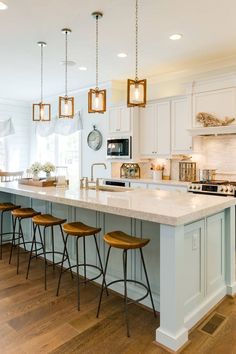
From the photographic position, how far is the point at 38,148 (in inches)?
318

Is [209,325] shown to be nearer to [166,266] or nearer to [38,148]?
[166,266]

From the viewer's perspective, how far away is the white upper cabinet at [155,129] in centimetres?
505

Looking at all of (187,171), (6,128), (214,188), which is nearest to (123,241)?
(214,188)

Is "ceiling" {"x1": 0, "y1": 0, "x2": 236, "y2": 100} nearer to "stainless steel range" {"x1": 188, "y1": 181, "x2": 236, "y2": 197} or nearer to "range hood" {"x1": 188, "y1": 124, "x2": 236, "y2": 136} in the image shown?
"range hood" {"x1": 188, "y1": 124, "x2": 236, "y2": 136}

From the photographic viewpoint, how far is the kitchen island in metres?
2.00

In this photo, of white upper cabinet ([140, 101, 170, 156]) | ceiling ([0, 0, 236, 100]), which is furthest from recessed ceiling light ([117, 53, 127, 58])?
white upper cabinet ([140, 101, 170, 156])

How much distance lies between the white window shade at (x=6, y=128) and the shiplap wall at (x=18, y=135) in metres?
0.13

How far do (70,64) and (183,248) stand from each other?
3.97 meters

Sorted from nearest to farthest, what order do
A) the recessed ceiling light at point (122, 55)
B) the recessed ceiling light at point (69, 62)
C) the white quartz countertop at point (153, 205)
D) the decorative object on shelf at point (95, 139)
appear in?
the white quartz countertop at point (153, 205) < the recessed ceiling light at point (122, 55) < the recessed ceiling light at point (69, 62) < the decorative object on shelf at point (95, 139)

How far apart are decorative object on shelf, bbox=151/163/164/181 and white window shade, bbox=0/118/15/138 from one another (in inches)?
170

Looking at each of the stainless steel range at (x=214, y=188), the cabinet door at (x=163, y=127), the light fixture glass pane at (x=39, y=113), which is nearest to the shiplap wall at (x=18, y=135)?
the light fixture glass pane at (x=39, y=113)

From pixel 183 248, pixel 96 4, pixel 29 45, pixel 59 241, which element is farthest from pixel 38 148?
pixel 183 248

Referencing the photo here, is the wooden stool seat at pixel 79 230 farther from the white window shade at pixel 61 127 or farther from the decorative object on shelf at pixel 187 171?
the white window shade at pixel 61 127

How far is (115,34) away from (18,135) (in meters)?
5.23
